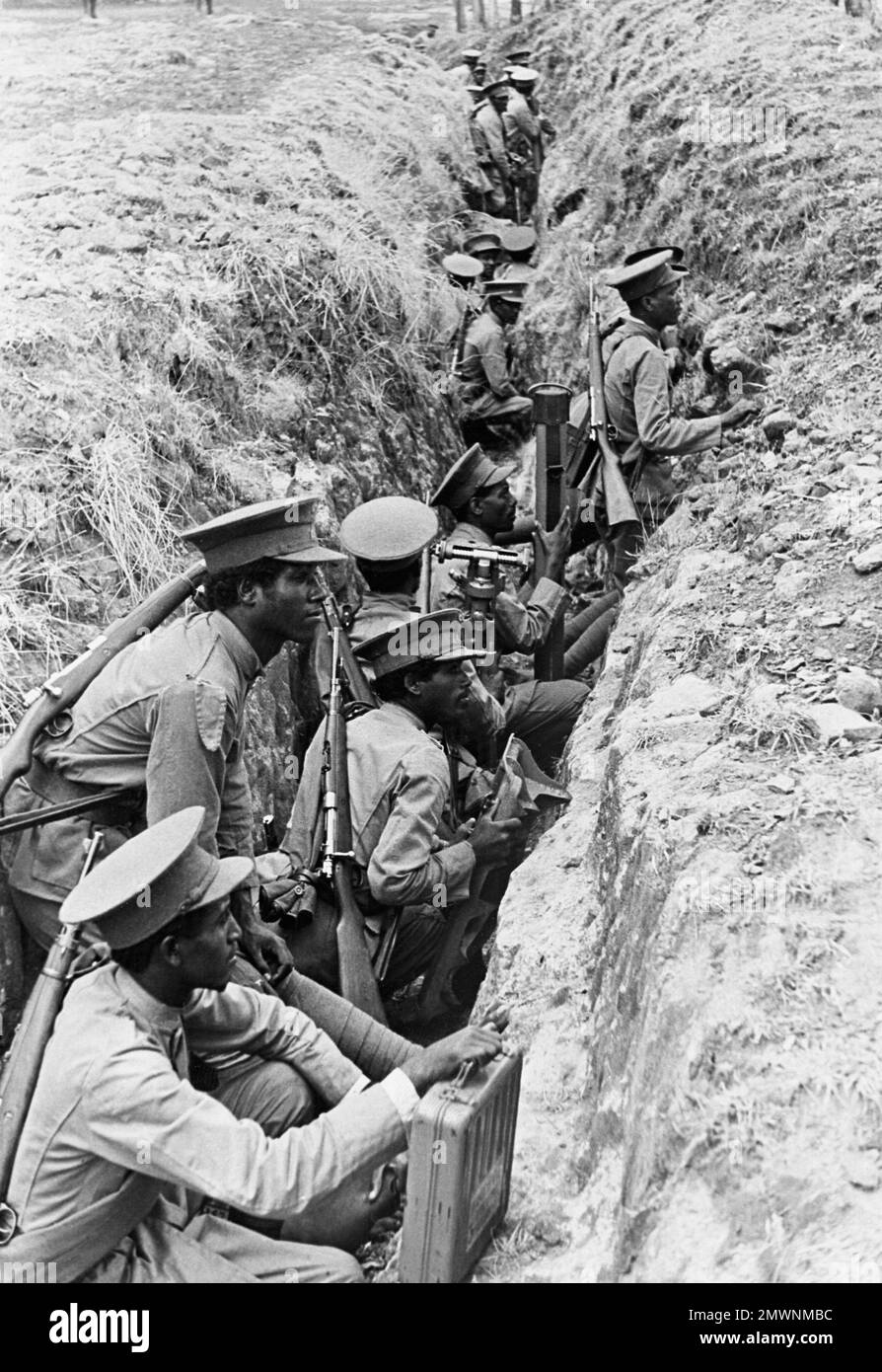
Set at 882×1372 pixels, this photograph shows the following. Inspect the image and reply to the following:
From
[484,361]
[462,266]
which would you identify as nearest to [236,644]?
[484,361]

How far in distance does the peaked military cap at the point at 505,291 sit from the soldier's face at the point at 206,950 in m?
8.12

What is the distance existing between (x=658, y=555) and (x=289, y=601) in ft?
8.89

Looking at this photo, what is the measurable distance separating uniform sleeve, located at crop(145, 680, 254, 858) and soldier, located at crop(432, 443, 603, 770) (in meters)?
2.39

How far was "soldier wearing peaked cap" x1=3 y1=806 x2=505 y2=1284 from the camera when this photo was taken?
255cm

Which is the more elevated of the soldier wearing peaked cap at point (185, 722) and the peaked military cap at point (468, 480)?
the soldier wearing peaked cap at point (185, 722)

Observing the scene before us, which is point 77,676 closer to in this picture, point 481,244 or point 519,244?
point 481,244

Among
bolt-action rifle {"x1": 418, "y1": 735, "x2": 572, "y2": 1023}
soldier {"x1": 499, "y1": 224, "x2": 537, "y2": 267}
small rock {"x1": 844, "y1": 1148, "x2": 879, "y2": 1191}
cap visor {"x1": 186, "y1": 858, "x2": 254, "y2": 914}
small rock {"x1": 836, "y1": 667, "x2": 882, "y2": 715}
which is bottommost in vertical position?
bolt-action rifle {"x1": 418, "y1": 735, "x2": 572, "y2": 1023}

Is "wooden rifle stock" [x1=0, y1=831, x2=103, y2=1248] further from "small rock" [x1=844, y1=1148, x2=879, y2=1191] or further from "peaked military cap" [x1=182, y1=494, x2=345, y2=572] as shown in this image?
"small rock" [x1=844, y1=1148, x2=879, y2=1191]

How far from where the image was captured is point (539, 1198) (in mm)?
2977

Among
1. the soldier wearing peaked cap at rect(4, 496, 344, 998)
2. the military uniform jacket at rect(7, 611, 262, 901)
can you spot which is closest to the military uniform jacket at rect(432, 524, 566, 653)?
the soldier wearing peaked cap at rect(4, 496, 344, 998)

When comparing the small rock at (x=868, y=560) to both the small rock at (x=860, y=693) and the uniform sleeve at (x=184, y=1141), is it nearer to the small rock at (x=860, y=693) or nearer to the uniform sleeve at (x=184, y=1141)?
the small rock at (x=860, y=693)

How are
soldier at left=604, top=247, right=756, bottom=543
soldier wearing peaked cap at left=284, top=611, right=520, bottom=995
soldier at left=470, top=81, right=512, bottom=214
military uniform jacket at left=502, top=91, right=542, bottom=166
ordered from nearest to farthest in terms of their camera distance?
soldier wearing peaked cap at left=284, top=611, right=520, bottom=995, soldier at left=604, top=247, right=756, bottom=543, soldier at left=470, top=81, right=512, bottom=214, military uniform jacket at left=502, top=91, right=542, bottom=166

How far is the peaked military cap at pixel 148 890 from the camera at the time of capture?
2.60 meters

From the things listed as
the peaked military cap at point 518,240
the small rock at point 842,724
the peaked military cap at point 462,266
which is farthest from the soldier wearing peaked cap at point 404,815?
the peaked military cap at point 518,240
